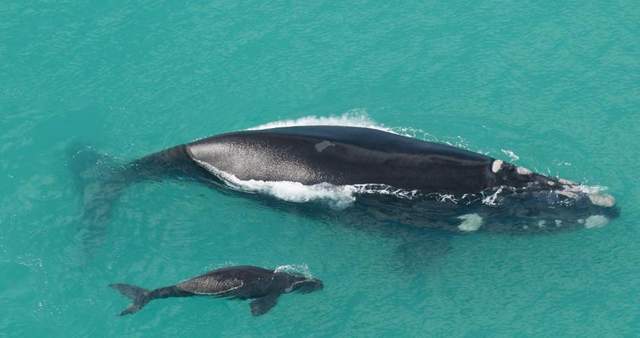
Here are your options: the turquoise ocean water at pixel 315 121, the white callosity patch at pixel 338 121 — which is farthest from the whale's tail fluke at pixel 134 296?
the white callosity patch at pixel 338 121

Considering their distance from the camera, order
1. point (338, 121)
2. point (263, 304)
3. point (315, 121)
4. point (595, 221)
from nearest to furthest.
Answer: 1. point (263, 304)
2. point (595, 221)
3. point (338, 121)
4. point (315, 121)

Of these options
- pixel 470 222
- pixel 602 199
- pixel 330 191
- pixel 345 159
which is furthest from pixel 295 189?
pixel 602 199

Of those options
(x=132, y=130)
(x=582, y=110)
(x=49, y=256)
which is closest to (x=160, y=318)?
(x=49, y=256)

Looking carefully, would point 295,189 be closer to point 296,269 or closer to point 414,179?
point 296,269

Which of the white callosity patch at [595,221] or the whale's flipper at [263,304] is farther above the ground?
the white callosity patch at [595,221]

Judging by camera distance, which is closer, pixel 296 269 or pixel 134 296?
pixel 134 296

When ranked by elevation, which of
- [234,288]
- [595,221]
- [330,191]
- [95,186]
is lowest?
[234,288]

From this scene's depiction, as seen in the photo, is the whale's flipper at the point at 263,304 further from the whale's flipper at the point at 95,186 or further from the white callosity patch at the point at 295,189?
the whale's flipper at the point at 95,186
